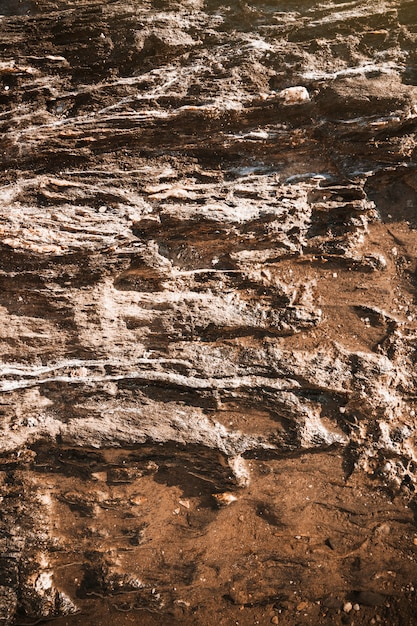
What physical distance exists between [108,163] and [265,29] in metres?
1.40

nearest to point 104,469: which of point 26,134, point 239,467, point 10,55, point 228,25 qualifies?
point 239,467

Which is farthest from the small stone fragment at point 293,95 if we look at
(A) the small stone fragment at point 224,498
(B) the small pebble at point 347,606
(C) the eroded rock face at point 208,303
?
(B) the small pebble at point 347,606

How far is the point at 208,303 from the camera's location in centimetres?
356

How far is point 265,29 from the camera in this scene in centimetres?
351

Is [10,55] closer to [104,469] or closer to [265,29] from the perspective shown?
[265,29]

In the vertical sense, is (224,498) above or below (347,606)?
above

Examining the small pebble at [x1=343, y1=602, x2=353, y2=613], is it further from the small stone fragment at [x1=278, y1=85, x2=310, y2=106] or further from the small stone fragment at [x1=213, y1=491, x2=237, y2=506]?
the small stone fragment at [x1=278, y1=85, x2=310, y2=106]

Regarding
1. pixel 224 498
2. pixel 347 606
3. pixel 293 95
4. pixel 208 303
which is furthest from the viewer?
pixel 347 606

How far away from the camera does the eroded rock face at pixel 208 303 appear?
3449mm

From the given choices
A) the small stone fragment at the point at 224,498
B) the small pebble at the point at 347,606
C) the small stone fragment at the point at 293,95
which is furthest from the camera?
the small pebble at the point at 347,606

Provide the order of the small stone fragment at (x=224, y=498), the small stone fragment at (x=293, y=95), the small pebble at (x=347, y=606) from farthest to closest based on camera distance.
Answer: the small pebble at (x=347, y=606)
the small stone fragment at (x=224, y=498)
the small stone fragment at (x=293, y=95)

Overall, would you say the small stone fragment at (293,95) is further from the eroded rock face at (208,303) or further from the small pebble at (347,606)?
the small pebble at (347,606)

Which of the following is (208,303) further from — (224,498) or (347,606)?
(347,606)

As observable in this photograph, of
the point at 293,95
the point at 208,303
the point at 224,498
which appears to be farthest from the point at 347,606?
the point at 293,95
